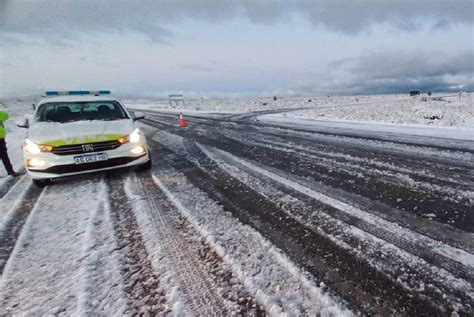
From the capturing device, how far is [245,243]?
259cm

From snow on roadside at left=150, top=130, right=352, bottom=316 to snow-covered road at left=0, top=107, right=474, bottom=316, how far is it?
0.01 m

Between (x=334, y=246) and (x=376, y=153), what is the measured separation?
15.8 feet

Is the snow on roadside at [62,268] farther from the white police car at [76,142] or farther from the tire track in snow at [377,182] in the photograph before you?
the tire track in snow at [377,182]

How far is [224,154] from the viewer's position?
273 inches

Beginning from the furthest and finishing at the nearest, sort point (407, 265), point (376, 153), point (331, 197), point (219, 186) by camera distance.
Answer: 1. point (376, 153)
2. point (219, 186)
3. point (331, 197)
4. point (407, 265)

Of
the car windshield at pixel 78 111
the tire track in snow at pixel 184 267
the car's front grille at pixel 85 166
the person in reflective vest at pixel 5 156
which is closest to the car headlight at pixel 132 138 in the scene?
the car's front grille at pixel 85 166

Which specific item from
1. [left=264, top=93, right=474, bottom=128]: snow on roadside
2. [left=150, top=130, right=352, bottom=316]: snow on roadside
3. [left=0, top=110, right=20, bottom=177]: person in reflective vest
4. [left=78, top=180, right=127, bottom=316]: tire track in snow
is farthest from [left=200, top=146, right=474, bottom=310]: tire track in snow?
[left=264, top=93, right=474, bottom=128]: snow on roadside

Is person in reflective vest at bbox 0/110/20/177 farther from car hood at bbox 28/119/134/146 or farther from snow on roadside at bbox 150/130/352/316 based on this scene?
snow on roadside at bbox 150/130/352/316

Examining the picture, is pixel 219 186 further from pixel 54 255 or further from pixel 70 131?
pixel 70 131

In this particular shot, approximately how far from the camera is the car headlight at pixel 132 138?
16.1 ft

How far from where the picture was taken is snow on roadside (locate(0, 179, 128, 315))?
1888 millimetres

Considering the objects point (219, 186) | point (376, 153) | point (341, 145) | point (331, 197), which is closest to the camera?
point (331, 197)

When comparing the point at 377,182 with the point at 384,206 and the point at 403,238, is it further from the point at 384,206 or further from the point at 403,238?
the point at 403,238

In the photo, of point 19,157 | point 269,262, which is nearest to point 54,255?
point 269,262
